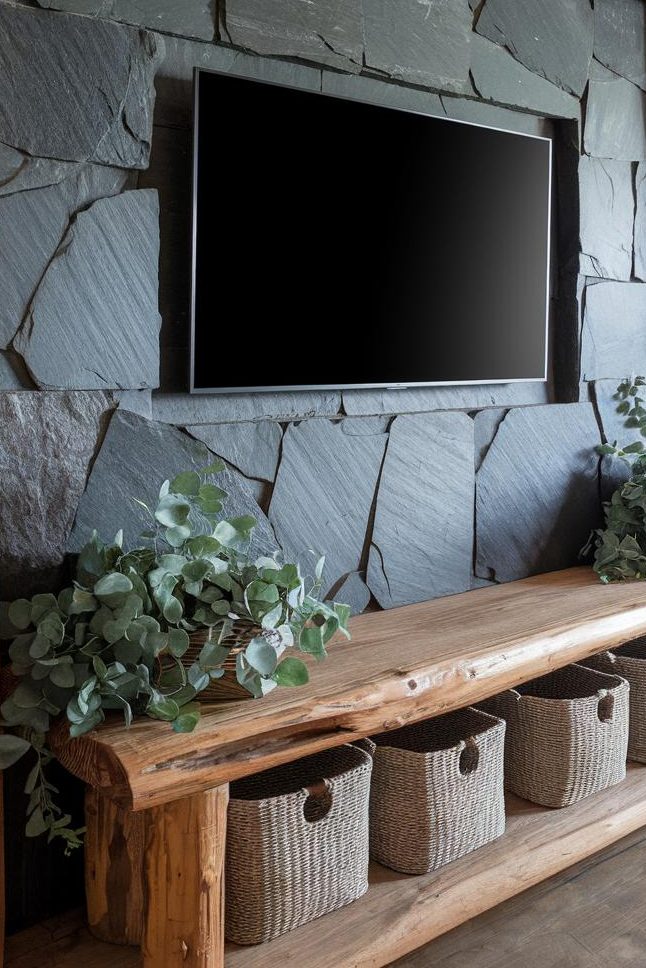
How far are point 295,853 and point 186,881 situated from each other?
0.81 ft

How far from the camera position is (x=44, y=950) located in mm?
1703

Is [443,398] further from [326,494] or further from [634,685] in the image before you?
[634,685]

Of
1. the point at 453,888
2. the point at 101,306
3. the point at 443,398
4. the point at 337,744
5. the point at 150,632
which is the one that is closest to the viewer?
the point at 150,632

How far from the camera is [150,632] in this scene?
146 cm

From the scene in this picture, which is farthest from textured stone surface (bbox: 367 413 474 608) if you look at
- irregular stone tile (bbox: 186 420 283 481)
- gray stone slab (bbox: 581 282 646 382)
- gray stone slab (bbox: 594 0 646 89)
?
gray stone slab (bbox: 594 0 646 89)

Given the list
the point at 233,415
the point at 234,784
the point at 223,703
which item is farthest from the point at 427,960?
the point at 233,415

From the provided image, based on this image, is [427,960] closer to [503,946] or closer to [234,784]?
[503,946]

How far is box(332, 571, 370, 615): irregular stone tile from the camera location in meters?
2.14

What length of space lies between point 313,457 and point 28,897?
1000mm

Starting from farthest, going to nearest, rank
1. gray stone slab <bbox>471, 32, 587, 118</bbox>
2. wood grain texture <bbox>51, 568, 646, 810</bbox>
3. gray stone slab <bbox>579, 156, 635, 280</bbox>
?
gray stone slab <bbox>579, 156, 635, 280</bbox>
gray stone slab <bbox>471, 32, 587, 118</bbox>
wood grain texture <bbox>51, 568, 646, 810</bbox>

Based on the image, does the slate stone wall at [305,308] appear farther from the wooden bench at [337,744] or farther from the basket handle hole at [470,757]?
the basket handle hole at [470,757]

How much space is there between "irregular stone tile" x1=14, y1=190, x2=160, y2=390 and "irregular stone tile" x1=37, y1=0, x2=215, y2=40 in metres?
0.30

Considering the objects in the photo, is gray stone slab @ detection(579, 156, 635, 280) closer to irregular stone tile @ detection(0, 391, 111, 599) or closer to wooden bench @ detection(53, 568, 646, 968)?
wooden bench @ detection(53, 568, 646, 968)

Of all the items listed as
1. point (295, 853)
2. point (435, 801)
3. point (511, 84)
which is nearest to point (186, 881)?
point (295, 853)
